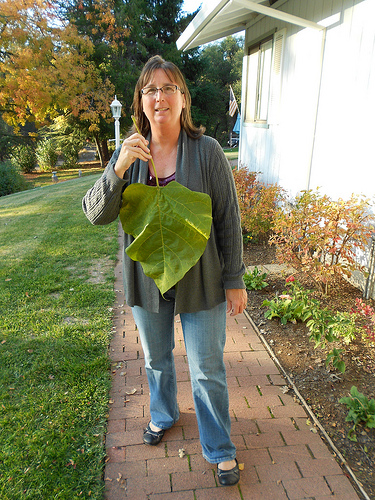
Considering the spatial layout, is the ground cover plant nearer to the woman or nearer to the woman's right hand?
the woman

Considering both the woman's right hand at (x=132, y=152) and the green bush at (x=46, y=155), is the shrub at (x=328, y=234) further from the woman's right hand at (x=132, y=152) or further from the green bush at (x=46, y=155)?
the green bush at (x=46, y=155)

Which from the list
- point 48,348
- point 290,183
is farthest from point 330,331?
point 290,183

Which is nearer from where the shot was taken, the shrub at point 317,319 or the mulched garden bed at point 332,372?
the mulched garden bed at point 332,372

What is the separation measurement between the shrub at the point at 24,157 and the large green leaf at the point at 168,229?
23566 mm

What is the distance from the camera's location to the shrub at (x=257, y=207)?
534cm

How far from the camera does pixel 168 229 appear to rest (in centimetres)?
157

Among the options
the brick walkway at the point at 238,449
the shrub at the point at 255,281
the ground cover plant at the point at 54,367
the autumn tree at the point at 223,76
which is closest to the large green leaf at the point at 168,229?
the brick walkway at the point at 238,449

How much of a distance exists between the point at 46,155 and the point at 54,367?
24523 mm

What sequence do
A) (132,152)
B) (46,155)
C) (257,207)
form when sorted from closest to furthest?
1. (132,152)
2. (257,207)
3. (46,155)

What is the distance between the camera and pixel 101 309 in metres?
3.85

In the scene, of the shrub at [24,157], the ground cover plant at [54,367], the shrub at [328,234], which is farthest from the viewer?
the shrub at [24,157]

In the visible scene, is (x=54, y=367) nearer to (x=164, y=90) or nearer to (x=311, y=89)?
(x=164, y=90)

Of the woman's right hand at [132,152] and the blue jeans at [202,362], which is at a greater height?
the woman's right hand at [132,152]

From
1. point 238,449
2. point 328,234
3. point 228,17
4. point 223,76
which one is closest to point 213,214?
point 238,449
